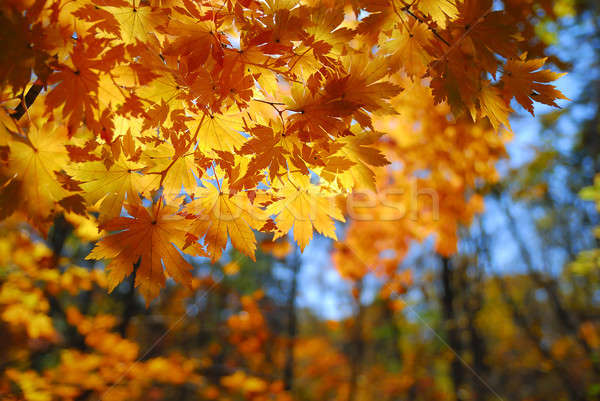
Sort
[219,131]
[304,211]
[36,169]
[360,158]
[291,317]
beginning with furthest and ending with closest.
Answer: [291,317] → [304,211] → [360,158] → [219,131] → [36,169]

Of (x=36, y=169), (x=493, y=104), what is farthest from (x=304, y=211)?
(x=36, y=169)

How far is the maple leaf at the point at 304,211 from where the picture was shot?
1.77 m

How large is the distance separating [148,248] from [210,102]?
757 millimetres

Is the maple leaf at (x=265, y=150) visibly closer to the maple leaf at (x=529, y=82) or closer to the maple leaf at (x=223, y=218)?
the maple leaf at (x=223, y=218)

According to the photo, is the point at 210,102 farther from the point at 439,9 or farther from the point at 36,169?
the point at 439,9

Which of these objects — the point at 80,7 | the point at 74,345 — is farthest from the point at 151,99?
the point at 74,345

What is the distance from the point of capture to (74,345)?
6.02 m

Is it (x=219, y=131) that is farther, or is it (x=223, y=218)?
(x=223, y=218)

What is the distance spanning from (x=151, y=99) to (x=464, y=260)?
878cm

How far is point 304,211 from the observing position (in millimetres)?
1819

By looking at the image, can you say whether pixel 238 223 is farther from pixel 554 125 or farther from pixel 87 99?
pixel 554 125

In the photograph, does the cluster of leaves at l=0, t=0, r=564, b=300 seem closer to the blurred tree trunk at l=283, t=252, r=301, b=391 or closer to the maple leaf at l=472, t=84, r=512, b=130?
the maple leaf at l=472, t=84, r=512, b=130

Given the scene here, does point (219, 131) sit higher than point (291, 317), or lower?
higher

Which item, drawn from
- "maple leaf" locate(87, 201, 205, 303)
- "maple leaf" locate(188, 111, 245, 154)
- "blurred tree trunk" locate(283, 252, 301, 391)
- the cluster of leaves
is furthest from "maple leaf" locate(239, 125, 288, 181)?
"blurred tree trunk" locate(283, 252, 301, 391)
